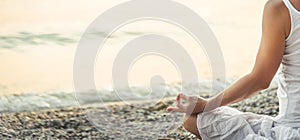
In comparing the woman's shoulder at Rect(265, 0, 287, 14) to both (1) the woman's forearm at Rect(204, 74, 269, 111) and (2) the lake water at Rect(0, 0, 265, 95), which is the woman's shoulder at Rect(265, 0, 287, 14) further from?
(2) the lake water at Rect(0, 0, 265, 95)

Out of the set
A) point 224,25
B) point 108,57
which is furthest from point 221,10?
point 108,57

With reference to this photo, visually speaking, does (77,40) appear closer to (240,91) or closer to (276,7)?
(240,91)

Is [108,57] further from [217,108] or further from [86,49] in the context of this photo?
[217,108]

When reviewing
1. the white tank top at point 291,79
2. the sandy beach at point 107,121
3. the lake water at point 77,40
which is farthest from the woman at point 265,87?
the lake water at point 77,40

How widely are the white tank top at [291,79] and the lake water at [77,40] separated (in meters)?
2.18

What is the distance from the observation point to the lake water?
4.42 metres

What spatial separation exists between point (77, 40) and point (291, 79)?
3255mm

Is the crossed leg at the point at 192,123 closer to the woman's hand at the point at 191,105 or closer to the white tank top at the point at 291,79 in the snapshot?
the woman's hand at the point at 191,105

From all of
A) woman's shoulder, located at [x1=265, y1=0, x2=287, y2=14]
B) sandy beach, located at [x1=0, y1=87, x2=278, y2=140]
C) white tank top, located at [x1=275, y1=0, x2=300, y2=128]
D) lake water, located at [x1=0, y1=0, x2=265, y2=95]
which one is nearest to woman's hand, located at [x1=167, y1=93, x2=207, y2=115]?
white tank top, located at [x1=275, y1=0, x2=300, y2=128]

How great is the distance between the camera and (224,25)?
17.5 feet

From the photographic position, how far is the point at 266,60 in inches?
78.7

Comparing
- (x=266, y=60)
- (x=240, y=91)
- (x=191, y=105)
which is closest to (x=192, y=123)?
(x=191, y=105)

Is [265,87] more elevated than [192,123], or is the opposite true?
[265,87]

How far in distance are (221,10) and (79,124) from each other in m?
2.34
